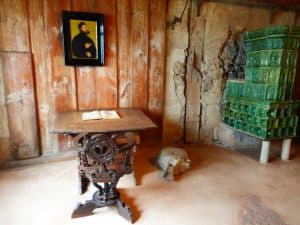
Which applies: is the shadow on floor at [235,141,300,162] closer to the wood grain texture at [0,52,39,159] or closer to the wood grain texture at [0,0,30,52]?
the wood grain texture at [0,52,39,159]

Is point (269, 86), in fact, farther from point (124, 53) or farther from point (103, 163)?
point (103, 163)

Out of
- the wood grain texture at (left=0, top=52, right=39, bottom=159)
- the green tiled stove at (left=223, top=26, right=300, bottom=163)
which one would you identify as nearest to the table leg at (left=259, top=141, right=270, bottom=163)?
the green tiled stove at (left=223, top=26, right=300, bottom=163)

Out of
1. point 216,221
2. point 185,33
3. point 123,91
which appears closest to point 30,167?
point 123,91

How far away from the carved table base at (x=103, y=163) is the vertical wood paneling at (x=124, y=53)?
44.4 inches

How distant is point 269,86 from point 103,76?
184cm

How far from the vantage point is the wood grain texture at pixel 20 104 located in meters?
2.28

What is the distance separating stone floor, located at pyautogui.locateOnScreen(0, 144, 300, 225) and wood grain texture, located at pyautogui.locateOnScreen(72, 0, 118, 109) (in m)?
0.73

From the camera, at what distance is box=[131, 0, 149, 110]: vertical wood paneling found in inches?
103

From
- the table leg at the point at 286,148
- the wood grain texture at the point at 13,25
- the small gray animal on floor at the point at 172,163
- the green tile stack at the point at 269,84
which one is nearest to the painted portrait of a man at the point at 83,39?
the wood grain texture at the point at 13,25

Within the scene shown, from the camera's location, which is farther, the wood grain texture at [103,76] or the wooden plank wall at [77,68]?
the wood grain texture at [103,76]

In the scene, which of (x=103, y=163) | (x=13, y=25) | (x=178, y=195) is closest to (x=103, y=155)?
(x=103, y=163)

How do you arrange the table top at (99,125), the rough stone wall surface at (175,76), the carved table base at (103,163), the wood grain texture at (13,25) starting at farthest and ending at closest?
1. the rough stone wall surface at (175,76)
2. the wood grain texture at (13,25)
3. the table top at (99,125)
4. the carved table base at (103,163)

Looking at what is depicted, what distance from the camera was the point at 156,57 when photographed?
2785 mm

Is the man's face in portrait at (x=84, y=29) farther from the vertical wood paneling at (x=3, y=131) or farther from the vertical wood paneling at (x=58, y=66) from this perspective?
the vertical wood paneling at (x=3, y=131)
